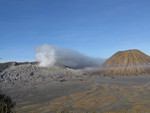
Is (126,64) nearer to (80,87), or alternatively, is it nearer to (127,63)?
(127,63)

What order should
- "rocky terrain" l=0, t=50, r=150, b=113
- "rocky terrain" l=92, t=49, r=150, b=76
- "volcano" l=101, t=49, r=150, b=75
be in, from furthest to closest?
"volcano" l=101, t=49, r=150, b=75 < "rocky terrain" l=92, t=49, r=150, b=76 < "rocky terrain" l=0, t=50, r=150, b=113

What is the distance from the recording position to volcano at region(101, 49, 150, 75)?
83312 millimetres

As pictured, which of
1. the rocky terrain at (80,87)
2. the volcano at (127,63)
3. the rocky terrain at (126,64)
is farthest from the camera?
the volcano at (127,63)

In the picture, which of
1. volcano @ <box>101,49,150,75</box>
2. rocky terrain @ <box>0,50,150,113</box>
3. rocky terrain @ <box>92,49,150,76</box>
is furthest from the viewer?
volcano @ <box>101,49,150,75</box>

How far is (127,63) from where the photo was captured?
91.6 m

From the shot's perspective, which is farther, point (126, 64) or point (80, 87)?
point (126, 64)

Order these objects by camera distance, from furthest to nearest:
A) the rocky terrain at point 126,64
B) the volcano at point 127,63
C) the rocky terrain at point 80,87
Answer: the volcano at point 127,63
the rocky terrain at point 126,64
the rocky terrain at point 80,87

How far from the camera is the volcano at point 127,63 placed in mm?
83312

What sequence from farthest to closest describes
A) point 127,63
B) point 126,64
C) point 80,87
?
point 127,63, point 126,64, point 80,87

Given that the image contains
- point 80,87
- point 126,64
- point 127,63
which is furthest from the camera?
point 127,63

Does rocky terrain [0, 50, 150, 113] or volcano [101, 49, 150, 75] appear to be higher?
volcano [101, 49, 150, 75]

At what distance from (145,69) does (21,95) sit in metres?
58.8

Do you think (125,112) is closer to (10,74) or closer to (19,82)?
(19,82)

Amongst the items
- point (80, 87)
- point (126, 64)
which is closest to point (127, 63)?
point (126, 64)
